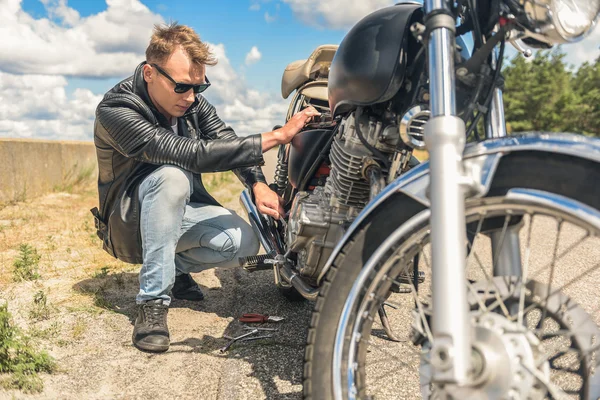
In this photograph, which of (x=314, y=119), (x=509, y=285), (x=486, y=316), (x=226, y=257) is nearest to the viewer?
(x=486, y=316)

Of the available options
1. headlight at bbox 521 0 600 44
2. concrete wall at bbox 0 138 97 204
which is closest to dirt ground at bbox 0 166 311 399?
headlight at bbox 521 0 600 44

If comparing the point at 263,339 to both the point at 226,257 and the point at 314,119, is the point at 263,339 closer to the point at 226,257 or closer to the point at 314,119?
the point at 226,257

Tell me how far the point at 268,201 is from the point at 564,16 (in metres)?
1.68

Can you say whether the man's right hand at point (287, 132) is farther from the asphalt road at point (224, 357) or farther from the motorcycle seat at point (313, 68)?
the asphalt road at point (224, 357)

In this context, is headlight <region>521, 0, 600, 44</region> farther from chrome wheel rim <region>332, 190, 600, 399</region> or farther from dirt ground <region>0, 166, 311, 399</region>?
dirt ground <region>0, 166, 311, 399</region>

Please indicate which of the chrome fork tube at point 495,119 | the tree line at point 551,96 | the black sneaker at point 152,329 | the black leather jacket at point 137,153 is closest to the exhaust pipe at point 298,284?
the black leather jacket at point 137,153

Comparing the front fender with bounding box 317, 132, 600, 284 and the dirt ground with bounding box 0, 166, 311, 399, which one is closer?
the front fender with bounding box 317, 132, 600, 284

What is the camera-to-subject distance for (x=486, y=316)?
49.1 inches

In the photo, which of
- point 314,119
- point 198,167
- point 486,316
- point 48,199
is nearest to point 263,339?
point 198,167

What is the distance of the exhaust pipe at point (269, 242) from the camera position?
2.24 meters

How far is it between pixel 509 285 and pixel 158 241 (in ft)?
5.87

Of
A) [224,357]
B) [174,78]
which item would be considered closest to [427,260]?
[224,357]

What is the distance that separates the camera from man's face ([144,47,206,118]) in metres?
2.75

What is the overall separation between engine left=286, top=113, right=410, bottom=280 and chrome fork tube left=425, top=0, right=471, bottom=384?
2.21 ft
